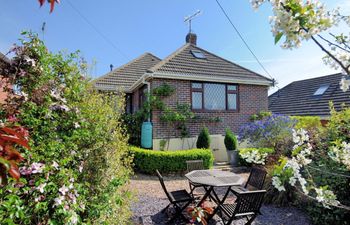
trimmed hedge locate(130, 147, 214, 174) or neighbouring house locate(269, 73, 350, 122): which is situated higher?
neighbouring house locate(269, 73, 350, 122)

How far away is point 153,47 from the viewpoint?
55.9 ft

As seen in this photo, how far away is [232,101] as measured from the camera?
11648 mm

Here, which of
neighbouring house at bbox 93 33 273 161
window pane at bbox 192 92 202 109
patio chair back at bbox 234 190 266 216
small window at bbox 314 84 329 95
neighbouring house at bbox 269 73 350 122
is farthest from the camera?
small window at bbox 314 84 329 95

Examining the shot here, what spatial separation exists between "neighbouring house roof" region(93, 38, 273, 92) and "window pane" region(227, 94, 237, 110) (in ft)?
2.58

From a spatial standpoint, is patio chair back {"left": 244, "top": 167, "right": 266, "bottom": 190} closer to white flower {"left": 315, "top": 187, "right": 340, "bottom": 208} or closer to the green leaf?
white flower {"left": 315, "top": 187, "right": 340, "bottom": 208}

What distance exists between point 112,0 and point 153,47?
8068 millimetres

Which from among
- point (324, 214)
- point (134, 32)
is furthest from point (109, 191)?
point (134, 32)

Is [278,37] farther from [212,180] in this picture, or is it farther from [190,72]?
[190,72]

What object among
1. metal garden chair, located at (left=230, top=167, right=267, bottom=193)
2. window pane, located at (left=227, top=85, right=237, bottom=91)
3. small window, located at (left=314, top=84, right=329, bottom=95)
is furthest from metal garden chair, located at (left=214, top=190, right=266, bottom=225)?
small window, located at (left=314, top=84, right=329, bottom=95)

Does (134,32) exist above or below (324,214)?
above

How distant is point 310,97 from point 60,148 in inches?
714

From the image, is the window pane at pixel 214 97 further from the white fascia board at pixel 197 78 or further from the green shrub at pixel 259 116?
the green shrub at pixel 259 116

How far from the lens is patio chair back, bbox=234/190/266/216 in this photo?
3.76 meters

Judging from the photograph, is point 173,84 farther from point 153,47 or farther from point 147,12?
point 153,47
